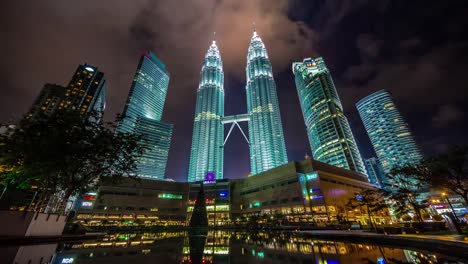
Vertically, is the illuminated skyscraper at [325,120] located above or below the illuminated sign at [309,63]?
below

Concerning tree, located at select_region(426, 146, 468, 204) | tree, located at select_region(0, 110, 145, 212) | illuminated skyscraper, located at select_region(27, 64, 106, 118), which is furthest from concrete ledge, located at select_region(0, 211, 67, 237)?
illuminated skyscraper, located at select_region(27, 64, 106, 118)

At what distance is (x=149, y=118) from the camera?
160875mm

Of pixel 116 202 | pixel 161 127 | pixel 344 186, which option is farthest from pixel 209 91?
pixel 344 186

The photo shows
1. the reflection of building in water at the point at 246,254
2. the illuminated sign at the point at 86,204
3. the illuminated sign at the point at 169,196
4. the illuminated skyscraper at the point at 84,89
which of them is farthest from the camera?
the illuminated skyscraper at the point at 84,89

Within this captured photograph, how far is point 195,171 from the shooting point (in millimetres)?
141500

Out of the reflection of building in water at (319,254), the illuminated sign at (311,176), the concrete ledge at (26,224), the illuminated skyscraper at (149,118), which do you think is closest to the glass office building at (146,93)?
the illuminated skyscraper at (149,118)

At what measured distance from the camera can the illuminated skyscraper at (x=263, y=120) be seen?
5212 inches

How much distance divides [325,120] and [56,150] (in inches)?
5176

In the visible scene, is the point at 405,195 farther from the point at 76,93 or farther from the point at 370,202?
the point at 76,93

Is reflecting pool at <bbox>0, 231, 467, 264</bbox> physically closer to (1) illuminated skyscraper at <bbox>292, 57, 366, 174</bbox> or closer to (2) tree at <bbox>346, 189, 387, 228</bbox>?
(2) tree at <bbox>346, 189, 387, 228</bbox>

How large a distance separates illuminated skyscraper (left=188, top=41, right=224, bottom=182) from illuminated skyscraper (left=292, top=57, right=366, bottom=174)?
73.9m

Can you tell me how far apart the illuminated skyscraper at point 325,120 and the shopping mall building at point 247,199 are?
17778 mm

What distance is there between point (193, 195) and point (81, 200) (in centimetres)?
4466

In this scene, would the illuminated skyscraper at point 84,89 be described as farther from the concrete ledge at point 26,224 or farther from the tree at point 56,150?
the concrete ledge at point 26,224
